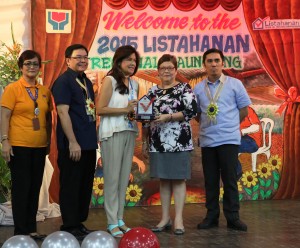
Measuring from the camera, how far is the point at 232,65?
728 centimetres

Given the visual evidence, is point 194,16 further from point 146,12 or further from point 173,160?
point 173,160

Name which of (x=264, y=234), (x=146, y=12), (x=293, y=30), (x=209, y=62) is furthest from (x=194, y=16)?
(x=264, y=234)

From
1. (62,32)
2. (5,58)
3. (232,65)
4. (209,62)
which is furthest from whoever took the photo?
(232,65)

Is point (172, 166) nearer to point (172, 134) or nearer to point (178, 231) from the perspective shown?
point (172, 134)

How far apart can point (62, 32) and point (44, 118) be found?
1.94 metres

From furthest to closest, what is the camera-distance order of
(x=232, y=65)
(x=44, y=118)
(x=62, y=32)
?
(x=232, y=65) < (x=62, y=32) < (x=44, y=118)

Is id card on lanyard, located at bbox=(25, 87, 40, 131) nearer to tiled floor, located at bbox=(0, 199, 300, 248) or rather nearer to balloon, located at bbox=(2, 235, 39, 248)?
tiled floor, located at bbox=(0, 199, 300, 248)

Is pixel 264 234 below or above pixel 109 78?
below

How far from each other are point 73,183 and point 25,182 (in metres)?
0.36

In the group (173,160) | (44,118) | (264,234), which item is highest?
(44,118)

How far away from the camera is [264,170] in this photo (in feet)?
24.2

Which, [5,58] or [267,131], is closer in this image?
[5,58]

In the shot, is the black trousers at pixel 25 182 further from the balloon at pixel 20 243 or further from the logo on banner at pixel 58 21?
the logo on banner at pixel 58 21

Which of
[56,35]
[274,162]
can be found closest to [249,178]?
[274,162]
